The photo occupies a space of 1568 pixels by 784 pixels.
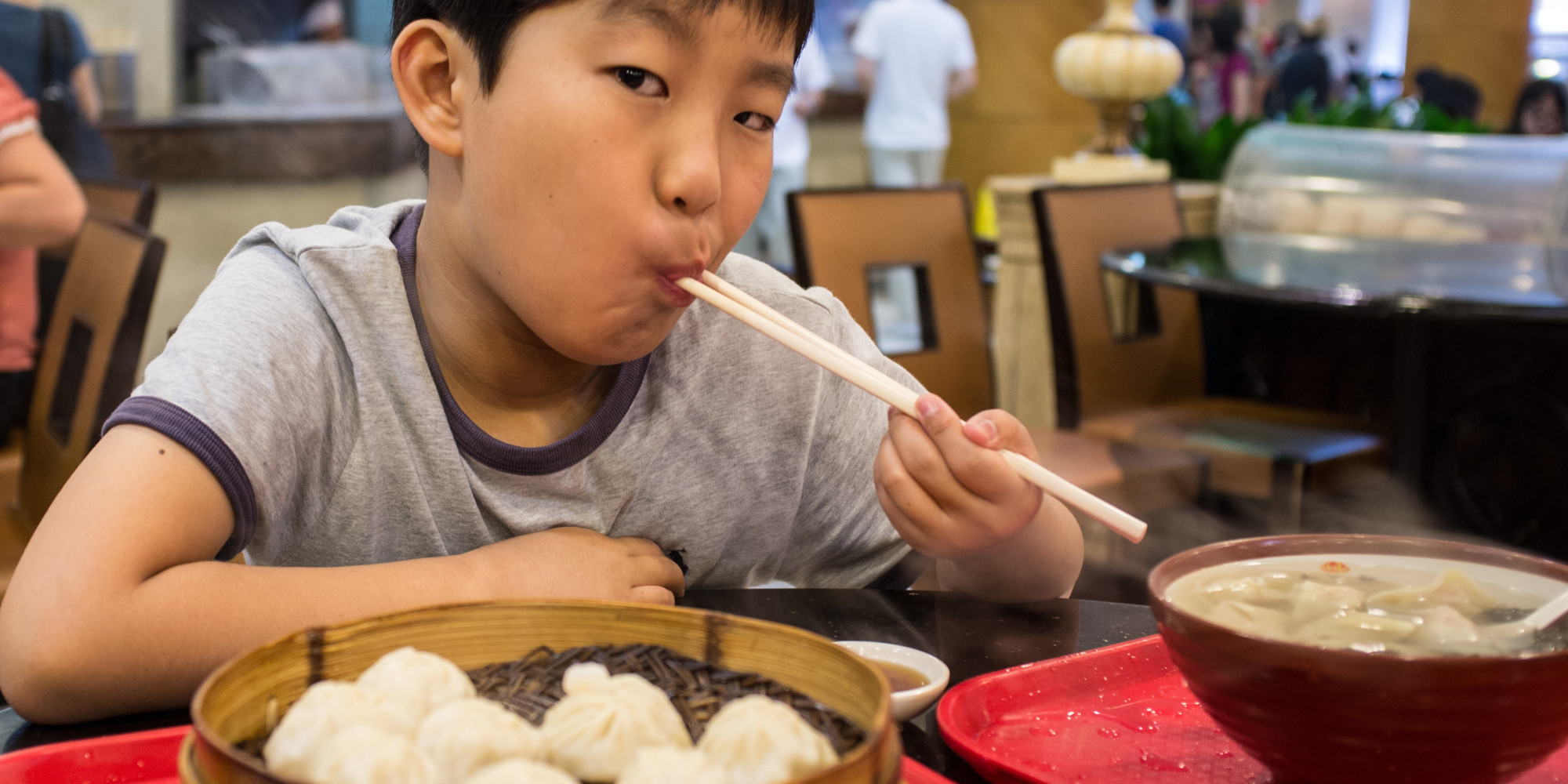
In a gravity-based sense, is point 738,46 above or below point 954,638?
above

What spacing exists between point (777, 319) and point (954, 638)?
0.87 ft

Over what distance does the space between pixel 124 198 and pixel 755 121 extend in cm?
229

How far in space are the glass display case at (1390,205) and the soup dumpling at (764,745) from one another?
245cm

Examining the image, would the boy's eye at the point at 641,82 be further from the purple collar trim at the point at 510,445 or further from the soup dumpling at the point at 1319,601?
the soup dumpling at the point at 1319,601

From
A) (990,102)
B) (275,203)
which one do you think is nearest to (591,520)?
(275,203)

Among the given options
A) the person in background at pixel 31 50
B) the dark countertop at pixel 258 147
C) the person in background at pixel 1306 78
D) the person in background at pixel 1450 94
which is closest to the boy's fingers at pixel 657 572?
the person in background at pixel 31 50

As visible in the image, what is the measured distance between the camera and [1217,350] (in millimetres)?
4051

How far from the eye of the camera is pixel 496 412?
109cm

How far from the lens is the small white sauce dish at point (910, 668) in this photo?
71 cm

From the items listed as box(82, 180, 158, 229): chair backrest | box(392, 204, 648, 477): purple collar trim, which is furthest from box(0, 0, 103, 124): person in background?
box(392, 204, 648, 477): purple collar trim

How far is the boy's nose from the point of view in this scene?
33.4 inches

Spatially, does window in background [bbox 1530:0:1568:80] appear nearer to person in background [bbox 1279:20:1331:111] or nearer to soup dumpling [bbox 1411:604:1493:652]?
A: person in background [bbox 1279:20:1331:111]

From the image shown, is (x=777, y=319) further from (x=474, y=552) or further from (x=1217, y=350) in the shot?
(x=1217, y=350)

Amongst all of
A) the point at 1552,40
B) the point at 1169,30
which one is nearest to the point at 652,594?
the point at 1169,30
